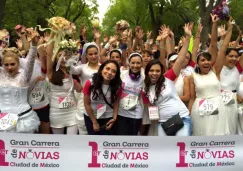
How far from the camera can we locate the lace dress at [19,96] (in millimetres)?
4621

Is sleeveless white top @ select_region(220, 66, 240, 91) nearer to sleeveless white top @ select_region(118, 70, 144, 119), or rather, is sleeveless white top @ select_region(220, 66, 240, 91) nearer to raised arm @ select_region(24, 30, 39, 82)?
sleeveless white top @ select_region(118, 70, 144, 119)

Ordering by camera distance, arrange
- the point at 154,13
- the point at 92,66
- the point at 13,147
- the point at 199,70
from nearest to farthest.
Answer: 1. the point at 13,147
2. the point at 199,70
3. the point at 92,66
4. the point at 154,13

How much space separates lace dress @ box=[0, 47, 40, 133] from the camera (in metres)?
4.62

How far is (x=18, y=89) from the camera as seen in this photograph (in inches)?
183

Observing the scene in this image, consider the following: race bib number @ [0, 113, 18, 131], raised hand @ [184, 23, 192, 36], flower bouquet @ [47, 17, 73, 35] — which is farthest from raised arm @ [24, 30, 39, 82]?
raised hand @ [184, 23, 192, 36]

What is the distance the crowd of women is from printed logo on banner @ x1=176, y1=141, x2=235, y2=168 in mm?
288

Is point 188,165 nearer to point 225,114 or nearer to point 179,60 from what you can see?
point 225,114

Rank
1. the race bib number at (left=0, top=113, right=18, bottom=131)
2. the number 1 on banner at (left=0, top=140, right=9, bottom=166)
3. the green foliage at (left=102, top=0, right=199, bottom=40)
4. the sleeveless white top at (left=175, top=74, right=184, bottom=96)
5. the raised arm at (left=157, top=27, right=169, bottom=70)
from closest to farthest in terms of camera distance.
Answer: the number 1 on banner at (left=0, top=140, right=9, bottom=166) → the race bib number at (left=0, top=113, right=18, bottom=131) → the sleeveless white top at (left=175, top=74, right=184, bottom=96) → the raised arm at (left=157, top=27, right=169, bottom=70) → the green foliage at (left=102, top=0, right=199, bottom=40)

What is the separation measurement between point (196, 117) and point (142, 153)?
3.57 feet

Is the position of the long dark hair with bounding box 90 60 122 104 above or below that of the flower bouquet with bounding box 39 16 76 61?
below

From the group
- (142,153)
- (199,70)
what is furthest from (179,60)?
(142,153)

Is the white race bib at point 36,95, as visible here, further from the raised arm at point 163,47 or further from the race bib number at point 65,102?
the raised arm at point 163,47

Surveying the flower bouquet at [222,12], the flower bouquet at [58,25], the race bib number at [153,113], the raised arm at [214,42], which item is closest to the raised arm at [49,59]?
the flower bouquet at [58,25]

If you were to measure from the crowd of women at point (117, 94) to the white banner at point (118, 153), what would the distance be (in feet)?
0.89
